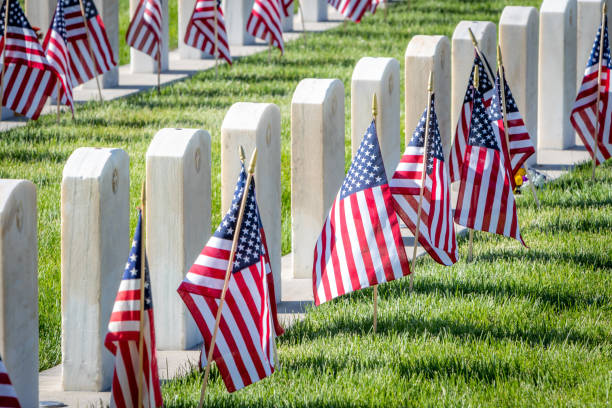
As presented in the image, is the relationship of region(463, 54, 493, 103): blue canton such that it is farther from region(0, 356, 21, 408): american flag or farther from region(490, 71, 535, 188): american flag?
region(0, 356, 21, 408): american flag

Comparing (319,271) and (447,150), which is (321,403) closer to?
(319,271)

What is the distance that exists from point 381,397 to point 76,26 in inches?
300

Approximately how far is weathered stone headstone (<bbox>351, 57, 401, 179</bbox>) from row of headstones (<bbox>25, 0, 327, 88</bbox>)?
6.08 meters

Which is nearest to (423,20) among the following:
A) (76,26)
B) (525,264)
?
(76,26)

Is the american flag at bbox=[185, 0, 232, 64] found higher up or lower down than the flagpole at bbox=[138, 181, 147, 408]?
higher up

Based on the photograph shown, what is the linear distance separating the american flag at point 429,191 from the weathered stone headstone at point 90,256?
1697mm

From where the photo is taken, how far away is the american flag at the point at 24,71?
10539 mm

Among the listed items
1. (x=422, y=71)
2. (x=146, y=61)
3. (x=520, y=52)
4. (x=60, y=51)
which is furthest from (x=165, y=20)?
(x=422, y=71)

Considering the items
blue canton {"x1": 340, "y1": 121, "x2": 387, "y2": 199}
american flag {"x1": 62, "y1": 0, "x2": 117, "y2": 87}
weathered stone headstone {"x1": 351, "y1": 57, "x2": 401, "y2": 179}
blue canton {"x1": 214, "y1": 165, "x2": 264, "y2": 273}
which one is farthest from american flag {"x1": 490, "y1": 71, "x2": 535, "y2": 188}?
american flag {"x1": 62, "y1": 0, "x2": 117, "y2": 87}

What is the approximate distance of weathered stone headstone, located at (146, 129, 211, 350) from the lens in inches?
225

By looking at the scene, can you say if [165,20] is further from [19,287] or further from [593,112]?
[19,287]

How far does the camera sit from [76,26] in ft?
39.0

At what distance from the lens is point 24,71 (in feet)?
35.5

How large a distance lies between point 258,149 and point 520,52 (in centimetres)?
426
